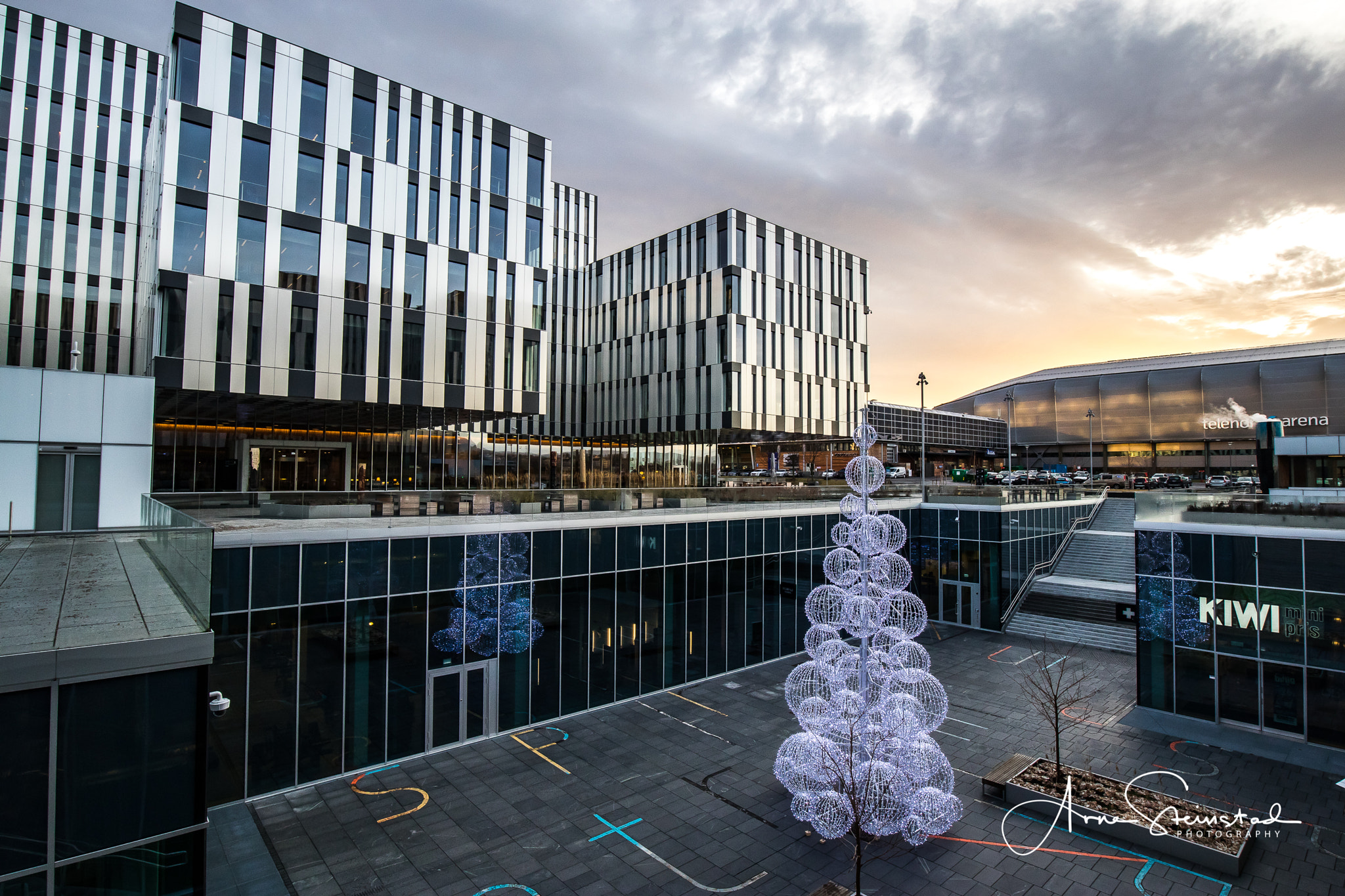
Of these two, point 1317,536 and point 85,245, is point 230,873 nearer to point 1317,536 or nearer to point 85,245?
point 1317,536

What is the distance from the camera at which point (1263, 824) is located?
14148 mm

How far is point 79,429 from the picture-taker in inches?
794

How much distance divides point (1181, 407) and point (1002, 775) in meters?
98.7

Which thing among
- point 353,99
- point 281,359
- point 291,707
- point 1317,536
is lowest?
point 291,707

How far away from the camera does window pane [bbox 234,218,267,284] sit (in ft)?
80.5

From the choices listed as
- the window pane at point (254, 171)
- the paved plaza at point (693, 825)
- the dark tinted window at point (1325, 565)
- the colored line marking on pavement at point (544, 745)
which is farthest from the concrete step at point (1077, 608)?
the window pane at point (254, 171)

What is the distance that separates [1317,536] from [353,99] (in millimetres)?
37908

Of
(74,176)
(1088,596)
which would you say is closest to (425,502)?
(1088,596)

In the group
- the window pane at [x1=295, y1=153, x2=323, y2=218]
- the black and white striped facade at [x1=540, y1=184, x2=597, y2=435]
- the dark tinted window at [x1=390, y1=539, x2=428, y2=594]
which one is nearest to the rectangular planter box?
the dark tinted window at [x1=390, y1=539, x2=428, y2=594]

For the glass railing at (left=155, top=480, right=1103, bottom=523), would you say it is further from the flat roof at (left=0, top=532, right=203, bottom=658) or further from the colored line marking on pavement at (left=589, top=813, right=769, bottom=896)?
the colored line marking on pavement at (left=589, top=813, right=769, bottom=896)

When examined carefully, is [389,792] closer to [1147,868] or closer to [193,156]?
[1147,868]

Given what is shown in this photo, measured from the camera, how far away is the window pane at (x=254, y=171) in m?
24.7

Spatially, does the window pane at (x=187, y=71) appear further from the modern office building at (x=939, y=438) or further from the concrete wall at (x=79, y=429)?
the modern office building at (x=939, y=438)

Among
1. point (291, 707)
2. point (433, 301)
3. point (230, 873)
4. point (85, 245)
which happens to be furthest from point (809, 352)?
point (85, 245)
